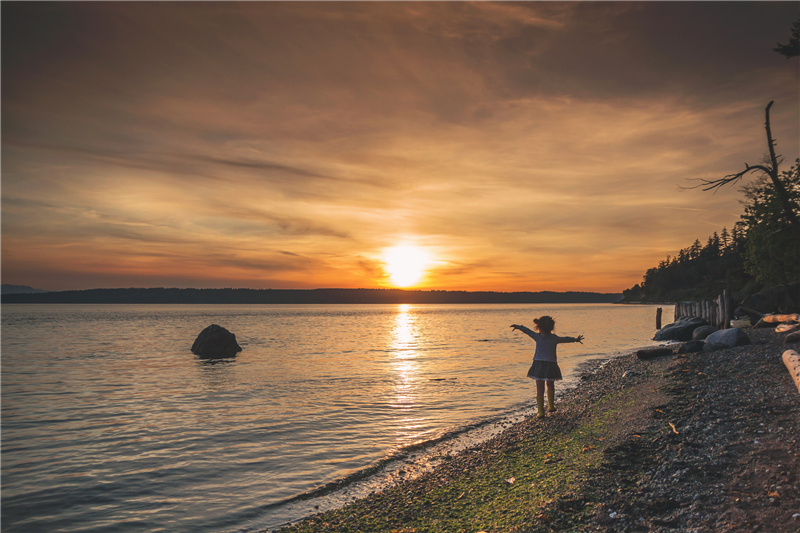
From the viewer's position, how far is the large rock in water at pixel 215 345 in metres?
33.2

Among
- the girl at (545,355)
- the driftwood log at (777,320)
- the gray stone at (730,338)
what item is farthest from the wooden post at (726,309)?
the girl at (545,355)

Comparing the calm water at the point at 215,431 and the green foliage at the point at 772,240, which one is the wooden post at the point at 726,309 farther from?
the green foliage at the point at 772,240

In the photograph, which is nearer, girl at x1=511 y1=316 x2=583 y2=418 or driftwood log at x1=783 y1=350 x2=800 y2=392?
driftwood log at x1=783 y1=350 x2=800 y2=392

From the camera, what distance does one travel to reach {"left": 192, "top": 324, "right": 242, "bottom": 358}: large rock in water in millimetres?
33188

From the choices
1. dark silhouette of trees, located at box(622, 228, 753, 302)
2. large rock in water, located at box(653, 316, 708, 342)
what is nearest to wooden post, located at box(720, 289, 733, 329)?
large rock in water, located at box(653, 316, 708, 342)

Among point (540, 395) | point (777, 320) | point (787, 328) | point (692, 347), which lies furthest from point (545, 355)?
point (777, 320)

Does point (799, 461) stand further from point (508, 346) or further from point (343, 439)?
point (508, 346)

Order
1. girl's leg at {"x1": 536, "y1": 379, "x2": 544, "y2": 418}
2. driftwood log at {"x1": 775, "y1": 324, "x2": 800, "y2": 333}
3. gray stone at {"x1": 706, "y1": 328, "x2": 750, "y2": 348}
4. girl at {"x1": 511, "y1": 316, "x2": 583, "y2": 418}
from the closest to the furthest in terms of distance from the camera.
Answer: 1. girl at {"x1": 511, "y1": 316, "x2": 583, "y2": 418}
2. girl's leg at {"x1": 536, "y1": 379, "x2": 544, "y2": 418}
3. gray stone at {"x1": 706, "y1": 328, "x2": 750, "y2": 348}
4. driftwood log at {"x1": 775, "y1": 324, "x2": 800, "y2": 333}

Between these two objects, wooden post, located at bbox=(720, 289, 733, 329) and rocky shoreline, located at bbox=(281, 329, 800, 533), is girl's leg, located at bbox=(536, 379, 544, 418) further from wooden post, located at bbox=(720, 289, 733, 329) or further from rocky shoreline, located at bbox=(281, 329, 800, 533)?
wooden post, located at bbox=(720, 289, 733, 329)

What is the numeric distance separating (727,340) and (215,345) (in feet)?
101

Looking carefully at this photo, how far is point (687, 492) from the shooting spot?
5.66 meters

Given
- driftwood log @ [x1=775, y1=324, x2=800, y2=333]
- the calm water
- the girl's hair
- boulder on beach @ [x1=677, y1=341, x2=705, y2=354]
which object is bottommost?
the calm water

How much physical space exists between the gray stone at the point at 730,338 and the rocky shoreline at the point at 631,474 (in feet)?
22.8

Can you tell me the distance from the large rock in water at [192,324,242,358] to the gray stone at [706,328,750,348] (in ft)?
97.8
